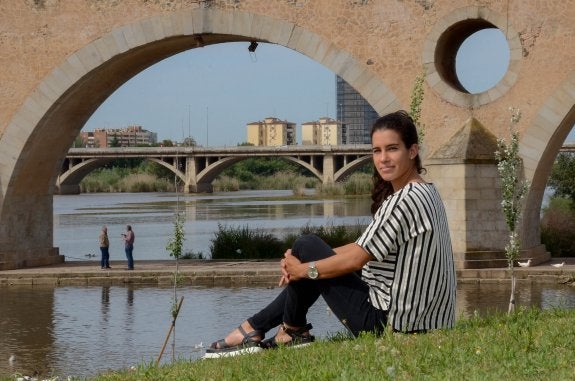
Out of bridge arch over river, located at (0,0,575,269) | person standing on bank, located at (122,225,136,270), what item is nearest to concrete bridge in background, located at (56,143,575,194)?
bridge arch over river, located at (0,0,575,269)

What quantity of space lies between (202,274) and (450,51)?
17.2 ft

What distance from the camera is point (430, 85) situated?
1664 centimetres

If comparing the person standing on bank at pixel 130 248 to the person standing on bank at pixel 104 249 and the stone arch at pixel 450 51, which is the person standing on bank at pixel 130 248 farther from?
the stone arch at pixel 450 51

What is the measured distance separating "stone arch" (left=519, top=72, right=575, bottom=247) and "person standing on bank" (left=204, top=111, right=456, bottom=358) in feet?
34.5

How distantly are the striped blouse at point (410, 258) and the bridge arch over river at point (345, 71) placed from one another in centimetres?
1045

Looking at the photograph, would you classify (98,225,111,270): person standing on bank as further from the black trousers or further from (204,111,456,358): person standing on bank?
(204,111,456,358): person standing on bank

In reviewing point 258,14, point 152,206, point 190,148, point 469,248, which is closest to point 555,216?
point 469,248

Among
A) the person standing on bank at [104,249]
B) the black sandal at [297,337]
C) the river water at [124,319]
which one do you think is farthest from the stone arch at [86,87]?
the black sandal at [297,337]

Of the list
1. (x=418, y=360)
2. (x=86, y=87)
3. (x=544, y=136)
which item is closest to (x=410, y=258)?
(x=418, y=360)

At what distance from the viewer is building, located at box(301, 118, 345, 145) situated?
543 feet

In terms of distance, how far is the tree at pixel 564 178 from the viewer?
27.6 metres

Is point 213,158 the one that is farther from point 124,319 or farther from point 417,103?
point 124,319

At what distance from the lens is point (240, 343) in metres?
6.20

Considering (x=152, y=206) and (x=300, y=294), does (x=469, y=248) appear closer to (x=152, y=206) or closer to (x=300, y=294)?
(x=300, y=294)
